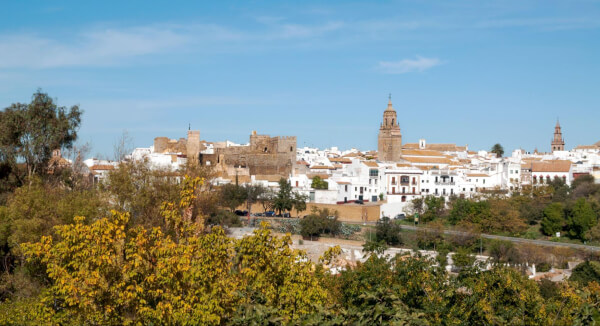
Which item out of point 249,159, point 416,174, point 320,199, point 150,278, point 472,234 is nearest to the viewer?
point 150,278

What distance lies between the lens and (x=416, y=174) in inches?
2094

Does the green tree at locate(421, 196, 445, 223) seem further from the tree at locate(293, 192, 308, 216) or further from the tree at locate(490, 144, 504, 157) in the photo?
the tree at locate(490, 144, 504, 157)

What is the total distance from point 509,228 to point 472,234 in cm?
548

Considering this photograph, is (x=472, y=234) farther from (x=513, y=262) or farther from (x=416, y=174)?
(x=416, y=174)

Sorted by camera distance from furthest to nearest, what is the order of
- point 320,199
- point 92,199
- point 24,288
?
point 320,199
point 92,199
point 24,288

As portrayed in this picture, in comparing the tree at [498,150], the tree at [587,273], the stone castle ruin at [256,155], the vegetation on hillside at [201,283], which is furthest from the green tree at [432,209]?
the tree at [498,150]

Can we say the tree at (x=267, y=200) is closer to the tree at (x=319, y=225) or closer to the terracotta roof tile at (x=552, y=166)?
the tree at (x=319, y=225)

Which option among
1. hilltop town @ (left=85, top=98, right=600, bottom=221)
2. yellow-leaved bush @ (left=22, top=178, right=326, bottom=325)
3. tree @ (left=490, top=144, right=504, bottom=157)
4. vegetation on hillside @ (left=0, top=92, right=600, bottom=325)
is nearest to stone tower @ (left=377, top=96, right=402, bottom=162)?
hilltop town @ (left=85, top=98, right=600, bottom=221)

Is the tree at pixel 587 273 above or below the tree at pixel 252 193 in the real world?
below

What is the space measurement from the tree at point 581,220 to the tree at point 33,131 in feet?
90.3

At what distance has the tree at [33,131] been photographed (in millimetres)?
24234

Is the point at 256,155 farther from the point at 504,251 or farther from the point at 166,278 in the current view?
the point at 166,278

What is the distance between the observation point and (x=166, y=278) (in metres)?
9.17

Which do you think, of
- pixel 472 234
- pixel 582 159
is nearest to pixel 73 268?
pixel 472 234
